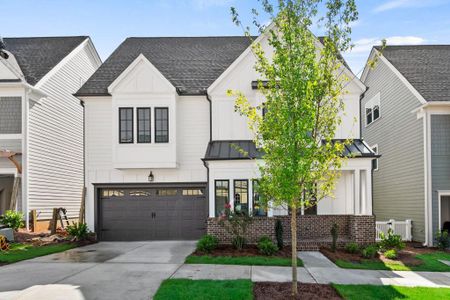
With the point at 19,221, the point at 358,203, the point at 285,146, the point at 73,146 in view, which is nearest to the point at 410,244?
the point at 358,203

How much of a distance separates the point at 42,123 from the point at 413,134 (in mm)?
16582

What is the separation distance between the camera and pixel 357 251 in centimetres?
1497

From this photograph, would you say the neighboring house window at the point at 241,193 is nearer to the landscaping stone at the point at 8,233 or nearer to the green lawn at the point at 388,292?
the green lawn at the point at 388,292

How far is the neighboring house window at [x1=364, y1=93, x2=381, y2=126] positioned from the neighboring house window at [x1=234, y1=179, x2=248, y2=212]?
10.3 m

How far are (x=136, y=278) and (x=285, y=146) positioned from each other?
479cm

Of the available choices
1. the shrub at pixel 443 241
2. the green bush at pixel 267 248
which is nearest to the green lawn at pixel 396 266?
the green bush at pixel 267 248

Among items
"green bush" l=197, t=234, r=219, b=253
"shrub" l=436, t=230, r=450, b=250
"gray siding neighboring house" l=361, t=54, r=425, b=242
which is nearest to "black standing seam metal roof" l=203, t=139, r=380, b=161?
"gray siding neighboring house" l=361, t=54, r=425, b=242

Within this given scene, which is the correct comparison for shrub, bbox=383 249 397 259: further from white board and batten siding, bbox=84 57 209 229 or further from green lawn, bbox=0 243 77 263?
green lawn, bbox=0 243 77 263

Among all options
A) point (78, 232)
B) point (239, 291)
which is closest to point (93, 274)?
point (239, 291)

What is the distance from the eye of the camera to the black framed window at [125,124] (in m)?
18.5

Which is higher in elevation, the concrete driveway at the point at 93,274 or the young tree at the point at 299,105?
the young tree at the point at 299,105

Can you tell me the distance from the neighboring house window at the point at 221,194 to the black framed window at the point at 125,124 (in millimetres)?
4359

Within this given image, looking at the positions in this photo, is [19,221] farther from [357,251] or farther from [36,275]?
[357,251]

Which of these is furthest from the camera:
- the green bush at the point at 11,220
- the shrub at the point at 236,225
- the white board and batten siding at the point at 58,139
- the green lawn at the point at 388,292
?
the white board and batten siding at the point at 58,139
